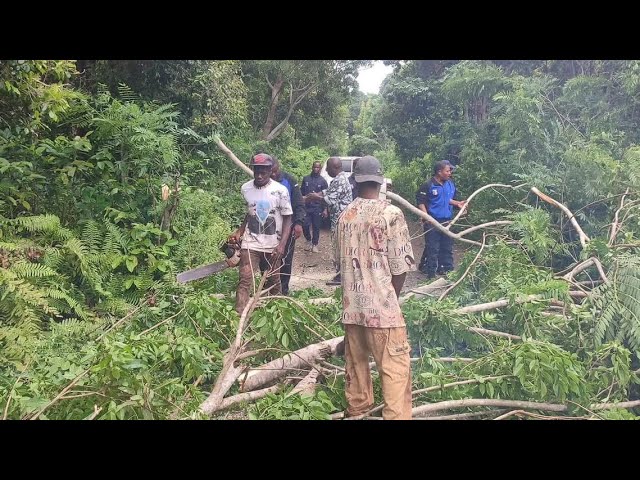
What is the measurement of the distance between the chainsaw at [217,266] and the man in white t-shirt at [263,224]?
91 millimetres

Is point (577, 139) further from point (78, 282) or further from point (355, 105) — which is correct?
point (78, 282)

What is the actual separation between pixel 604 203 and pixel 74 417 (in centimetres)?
532

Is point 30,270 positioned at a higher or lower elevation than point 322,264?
higher

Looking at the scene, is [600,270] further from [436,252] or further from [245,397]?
[245,397]

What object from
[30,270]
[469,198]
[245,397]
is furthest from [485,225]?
[30,270]

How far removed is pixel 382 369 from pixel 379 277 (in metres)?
0.54

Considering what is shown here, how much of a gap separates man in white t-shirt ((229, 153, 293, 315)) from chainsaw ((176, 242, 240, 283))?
9 cm

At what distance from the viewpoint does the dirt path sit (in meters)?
6.21

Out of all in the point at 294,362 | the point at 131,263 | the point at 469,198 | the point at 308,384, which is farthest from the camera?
the point at 469,198

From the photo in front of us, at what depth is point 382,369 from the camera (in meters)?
3.35

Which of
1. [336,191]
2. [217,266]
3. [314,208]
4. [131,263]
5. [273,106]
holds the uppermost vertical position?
[273,106]

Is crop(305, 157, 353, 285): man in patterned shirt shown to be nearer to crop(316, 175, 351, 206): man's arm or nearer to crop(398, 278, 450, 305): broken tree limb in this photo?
crop(316, 175, 351, 206): man's arm

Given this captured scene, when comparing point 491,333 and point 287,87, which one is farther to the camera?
point 287,87

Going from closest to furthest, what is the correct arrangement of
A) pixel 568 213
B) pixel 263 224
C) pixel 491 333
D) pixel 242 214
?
pixel 491 333, pixel 263 224, pixel 242 214, pixel 568 213
